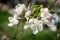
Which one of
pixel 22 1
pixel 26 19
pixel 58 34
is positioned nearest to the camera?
pixel 26 19

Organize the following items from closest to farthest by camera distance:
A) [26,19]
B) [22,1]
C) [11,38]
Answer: [26,19] < [22,1] < [11,38]

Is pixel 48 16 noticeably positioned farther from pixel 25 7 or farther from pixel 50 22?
pixel 25 7

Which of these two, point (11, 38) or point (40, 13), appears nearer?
point (40, 13)

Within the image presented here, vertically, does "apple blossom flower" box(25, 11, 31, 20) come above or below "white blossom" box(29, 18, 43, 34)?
above

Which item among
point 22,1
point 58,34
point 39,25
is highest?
point 22,1

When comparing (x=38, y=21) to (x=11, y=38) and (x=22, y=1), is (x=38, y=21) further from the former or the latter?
(x=11, y=38)

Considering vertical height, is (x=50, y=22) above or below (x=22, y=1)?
below

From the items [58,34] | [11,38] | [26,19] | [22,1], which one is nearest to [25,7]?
[26,19]

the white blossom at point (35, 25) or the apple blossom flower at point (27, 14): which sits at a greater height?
the apple blossom flower at point (27, 14)

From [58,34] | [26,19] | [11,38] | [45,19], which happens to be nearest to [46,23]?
[45,19]
